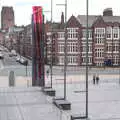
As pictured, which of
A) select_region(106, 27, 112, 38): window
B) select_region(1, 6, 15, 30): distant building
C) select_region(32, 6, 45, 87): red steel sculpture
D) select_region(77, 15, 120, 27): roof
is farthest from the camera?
select_region(1, 6, 15, 30): distant building

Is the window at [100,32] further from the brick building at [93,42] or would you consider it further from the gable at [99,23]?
the gable at [99,23]

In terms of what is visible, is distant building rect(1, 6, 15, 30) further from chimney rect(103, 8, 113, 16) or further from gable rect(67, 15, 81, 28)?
gable rect(67, 15, 81, 28)

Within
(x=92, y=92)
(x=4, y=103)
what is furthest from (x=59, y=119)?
(x=92, y=92)

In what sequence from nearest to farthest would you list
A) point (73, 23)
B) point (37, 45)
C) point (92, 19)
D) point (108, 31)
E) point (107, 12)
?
point (37, 45) → point (73, 23) → point (108, 31) → point (92, 19) → point (107, 12)

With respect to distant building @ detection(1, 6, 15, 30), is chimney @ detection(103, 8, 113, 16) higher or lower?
lower

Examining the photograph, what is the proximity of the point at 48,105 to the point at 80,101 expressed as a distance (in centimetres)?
307

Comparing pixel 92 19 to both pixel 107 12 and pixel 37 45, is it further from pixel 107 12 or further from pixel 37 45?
pixel 37 45

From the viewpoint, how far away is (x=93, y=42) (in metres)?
70.1

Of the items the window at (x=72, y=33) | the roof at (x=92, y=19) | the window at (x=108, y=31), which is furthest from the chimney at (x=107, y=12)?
the window at (x=72, y=33)

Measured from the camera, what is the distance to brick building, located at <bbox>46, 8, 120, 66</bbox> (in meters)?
69.8

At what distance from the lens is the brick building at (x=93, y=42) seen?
69750 millimetres

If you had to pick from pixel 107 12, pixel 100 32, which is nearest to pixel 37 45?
pixel 100 32

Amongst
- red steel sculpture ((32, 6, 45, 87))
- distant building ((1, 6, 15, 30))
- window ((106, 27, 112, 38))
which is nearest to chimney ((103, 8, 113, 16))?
window ((106, 27, 112, 38))

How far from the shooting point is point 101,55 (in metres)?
70.1
